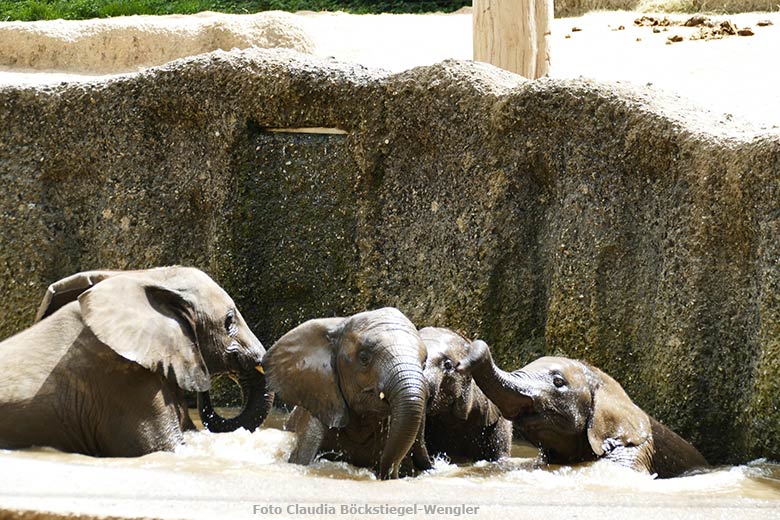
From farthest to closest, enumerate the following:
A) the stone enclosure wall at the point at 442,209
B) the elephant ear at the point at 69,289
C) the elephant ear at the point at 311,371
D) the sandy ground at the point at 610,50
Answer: the sandy ground at the point at 610,50 < the elephant ear at the point at 69,289 < the stone enclosure wall at the point at 442,209 < the elephant ear at the point at 311,371

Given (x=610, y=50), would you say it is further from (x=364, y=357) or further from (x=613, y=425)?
(x=364, y=357)

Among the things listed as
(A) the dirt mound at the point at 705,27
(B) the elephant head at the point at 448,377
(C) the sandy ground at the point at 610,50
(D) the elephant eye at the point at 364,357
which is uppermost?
(A) the dirt mound at the point at 705,27

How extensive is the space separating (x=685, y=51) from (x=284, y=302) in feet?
20.9

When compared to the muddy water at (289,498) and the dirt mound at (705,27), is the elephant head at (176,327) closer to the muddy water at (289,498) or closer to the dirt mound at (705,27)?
the muddy water at (289,498)

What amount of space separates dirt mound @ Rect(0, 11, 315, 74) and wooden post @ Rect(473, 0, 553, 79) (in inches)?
146

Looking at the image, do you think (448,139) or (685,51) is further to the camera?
(685,51)

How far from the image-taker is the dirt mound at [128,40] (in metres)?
13.3

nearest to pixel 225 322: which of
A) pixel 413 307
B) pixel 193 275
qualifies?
pixel 193 275

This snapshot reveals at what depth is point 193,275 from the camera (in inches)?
253

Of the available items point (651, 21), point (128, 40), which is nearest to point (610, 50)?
point (651, 21)

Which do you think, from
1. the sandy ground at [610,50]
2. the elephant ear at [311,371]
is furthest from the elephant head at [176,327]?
the sandy ground at [610,50]

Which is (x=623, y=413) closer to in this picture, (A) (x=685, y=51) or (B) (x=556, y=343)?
(B) (x=556, y=343)

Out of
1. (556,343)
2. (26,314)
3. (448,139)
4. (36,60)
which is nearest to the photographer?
(556,343)

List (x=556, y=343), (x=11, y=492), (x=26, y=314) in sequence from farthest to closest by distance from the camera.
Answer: (x=26, y=314) < (x=556, y=343) < (x=11, y=492)
